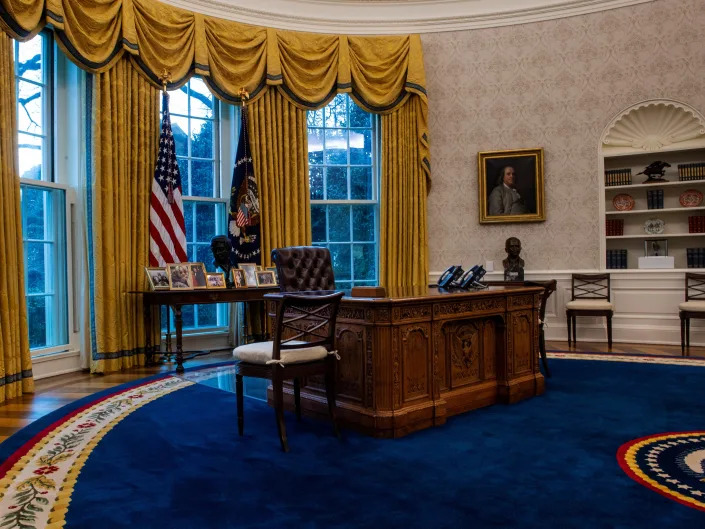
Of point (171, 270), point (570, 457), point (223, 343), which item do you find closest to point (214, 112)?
point (171, 270)

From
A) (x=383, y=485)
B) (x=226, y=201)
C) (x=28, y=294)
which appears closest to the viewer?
(x=383, y=485)

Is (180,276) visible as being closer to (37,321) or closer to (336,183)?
(37,321)

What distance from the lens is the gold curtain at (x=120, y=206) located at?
5.42 meters

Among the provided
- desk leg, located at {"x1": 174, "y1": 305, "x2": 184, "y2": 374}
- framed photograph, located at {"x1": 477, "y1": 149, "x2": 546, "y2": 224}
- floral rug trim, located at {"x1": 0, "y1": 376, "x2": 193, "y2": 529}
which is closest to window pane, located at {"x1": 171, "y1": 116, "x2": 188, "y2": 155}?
desk leg, located at {"x1": 174, "y1": 305, "x2": 184, "y2": 374}

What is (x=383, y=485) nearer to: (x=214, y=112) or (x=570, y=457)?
(x=570, y=457)

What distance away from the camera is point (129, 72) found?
5.70 metres

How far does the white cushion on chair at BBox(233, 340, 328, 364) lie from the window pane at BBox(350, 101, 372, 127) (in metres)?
4.89

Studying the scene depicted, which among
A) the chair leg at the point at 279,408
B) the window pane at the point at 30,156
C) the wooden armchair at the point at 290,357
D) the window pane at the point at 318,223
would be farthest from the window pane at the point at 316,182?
the chair leg at the point at 279,408

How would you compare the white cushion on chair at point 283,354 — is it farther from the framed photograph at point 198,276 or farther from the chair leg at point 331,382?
the framed photograph at point 198,276

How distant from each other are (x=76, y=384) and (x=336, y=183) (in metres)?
3.96

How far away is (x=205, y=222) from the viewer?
6703 mm

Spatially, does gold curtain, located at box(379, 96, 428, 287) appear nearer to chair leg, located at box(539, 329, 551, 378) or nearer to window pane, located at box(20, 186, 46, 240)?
chair leg, located at box(539, 329, 551, 378)

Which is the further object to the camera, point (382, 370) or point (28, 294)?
point (28, 294)

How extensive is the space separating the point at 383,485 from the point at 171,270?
3.70m
